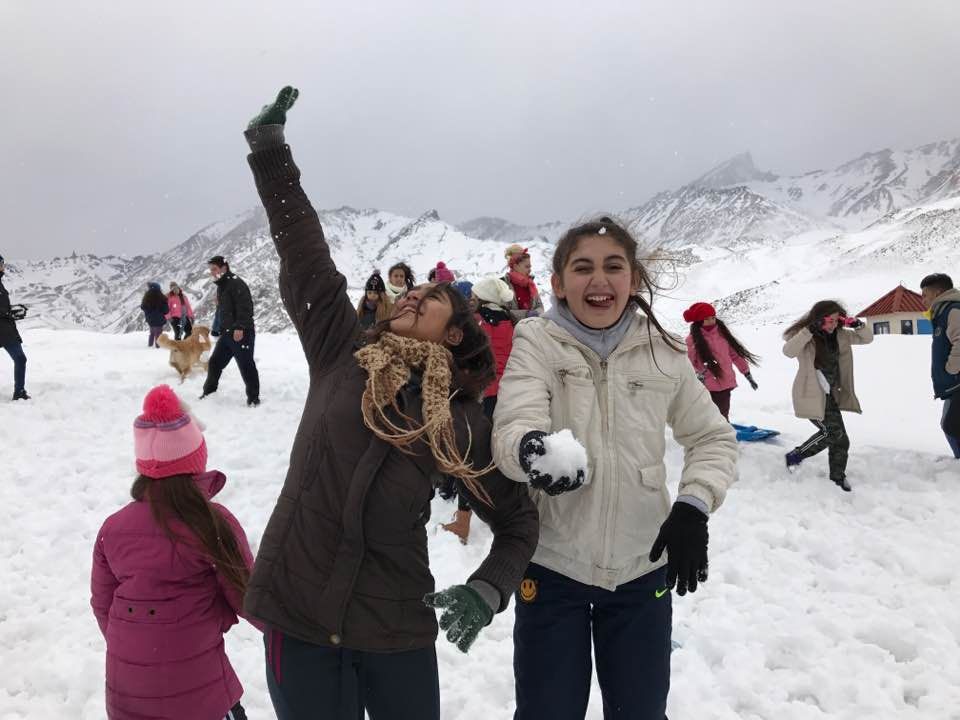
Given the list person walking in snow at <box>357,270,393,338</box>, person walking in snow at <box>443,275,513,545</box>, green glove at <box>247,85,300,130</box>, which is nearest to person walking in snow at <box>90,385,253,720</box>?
green glove at <box>247,85,300,130</box>

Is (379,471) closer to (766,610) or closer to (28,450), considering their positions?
(766,610)

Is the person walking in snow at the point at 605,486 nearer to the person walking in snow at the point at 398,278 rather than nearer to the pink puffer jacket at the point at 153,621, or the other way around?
the pink puffer jacket at the point at 153,621

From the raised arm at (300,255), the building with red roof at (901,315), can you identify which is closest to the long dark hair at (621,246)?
the raised arm at (300,255)

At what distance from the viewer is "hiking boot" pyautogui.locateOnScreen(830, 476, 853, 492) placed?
6168mm

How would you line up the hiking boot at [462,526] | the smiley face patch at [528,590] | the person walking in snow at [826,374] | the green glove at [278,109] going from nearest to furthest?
the smiley face patch at [528,590] → the green glove at [278,109] → the hiking boot at [462,526] → the person walking in snow at [826,374]

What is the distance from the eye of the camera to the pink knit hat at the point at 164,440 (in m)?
2.51

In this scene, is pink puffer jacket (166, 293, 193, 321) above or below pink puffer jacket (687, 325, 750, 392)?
above

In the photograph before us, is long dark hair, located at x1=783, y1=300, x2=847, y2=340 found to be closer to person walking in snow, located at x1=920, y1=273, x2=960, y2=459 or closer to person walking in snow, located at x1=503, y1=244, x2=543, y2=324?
person walking in snow, located at x1=920, y1=273, x2=960, y2=459

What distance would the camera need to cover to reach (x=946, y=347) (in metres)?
6.31

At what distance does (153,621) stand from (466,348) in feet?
5.80

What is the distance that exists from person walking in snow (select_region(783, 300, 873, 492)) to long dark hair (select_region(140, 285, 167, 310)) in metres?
16.3

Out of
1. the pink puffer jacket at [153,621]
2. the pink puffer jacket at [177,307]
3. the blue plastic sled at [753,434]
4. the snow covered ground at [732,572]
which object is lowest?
the snow covered ground at [732,572]

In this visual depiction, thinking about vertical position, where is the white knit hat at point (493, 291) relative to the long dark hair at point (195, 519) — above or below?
above

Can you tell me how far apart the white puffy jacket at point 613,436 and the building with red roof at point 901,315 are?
134 feet
